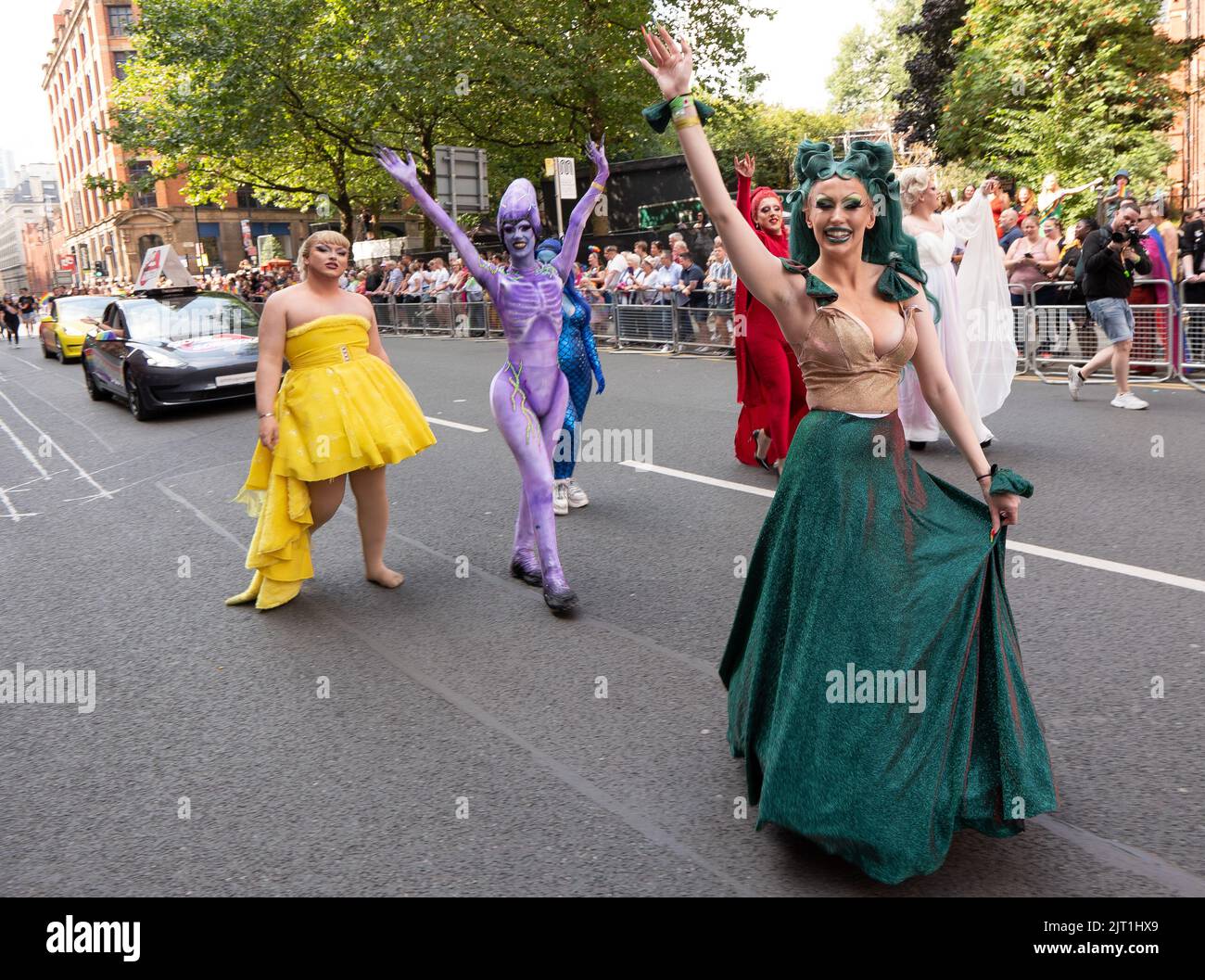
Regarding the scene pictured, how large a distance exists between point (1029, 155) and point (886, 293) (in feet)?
85.4

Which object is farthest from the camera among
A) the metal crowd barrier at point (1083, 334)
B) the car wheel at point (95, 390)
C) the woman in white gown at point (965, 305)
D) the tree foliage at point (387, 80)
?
the tree foliage at point (387, 80)

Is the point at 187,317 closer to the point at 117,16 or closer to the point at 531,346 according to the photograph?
the point at 531,346

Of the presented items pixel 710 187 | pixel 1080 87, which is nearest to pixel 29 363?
pixel 1080 87

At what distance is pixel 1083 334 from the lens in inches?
458

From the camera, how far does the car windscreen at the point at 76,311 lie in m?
24.8

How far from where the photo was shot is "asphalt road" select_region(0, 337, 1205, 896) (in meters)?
3.04

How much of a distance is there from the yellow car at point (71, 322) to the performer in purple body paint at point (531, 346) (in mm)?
21690

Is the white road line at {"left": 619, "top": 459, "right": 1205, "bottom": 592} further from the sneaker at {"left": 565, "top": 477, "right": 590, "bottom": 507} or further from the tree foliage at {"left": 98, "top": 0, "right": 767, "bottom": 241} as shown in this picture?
the tree foliage at {"left": 98, "top": 0, "right": 767, "bottom": 241}

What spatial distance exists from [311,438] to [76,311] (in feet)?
74.9

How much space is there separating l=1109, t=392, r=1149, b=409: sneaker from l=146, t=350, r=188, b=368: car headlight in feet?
33.7

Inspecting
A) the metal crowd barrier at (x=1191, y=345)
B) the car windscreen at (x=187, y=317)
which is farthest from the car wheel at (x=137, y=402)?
the metal crowd barrier at (x=1191, y=345)

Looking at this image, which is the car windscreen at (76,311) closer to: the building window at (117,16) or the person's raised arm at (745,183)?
the person's raised arm at (745,183)

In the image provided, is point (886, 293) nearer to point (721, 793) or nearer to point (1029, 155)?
point (721, 793)

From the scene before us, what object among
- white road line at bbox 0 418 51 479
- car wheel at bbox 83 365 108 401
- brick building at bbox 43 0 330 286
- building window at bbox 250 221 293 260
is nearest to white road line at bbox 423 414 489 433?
white road line at bbox 0 418 51 479
